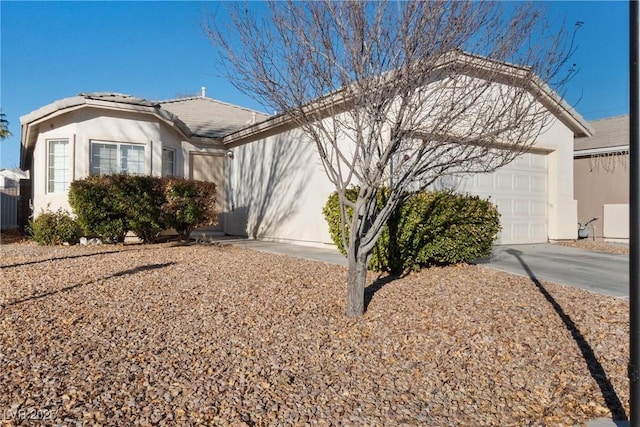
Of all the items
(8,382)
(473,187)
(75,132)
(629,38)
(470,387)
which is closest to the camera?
(629,38)

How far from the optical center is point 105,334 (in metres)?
4.41

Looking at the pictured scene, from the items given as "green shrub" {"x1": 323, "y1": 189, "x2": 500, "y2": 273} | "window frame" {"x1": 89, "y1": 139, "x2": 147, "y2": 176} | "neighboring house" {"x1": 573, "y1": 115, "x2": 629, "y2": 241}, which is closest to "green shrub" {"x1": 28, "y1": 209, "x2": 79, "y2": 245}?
"window frame" {"x1": 89, "y1": 139, "x2": 147, "y2": 176}

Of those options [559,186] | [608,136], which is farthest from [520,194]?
[608,136]

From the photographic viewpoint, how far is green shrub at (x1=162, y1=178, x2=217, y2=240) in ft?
34.9

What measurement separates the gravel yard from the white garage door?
492cm

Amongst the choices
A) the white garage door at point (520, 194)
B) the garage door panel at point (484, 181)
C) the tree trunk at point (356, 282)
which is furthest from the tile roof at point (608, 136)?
the tree trunk at point (356, 282)

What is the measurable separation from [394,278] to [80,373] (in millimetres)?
4758

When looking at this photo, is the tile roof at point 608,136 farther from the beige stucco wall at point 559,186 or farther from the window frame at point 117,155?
the window frame at point 117,155

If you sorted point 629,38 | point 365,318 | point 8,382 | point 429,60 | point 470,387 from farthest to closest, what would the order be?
point 365,318 → point 429,60 → point 470,387 → point 8,382 → point 629,38

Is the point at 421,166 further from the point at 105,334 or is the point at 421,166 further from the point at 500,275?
the point at 105,334

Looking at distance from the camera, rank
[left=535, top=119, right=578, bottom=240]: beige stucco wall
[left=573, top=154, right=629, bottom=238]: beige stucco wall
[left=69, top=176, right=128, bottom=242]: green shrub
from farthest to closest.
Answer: [left=573, top=154, right=629, bottom=238]: beige stucco wall
[left=535, top=119, right=578, bottom=240]: beige stucco wall
[left=69, top=176, right=128, bottom=242]: green shrub

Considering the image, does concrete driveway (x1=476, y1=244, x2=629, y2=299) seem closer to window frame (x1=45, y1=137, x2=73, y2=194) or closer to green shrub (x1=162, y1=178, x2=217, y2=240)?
green shrub (x1=162, y1=178, x2=217, y2=240)

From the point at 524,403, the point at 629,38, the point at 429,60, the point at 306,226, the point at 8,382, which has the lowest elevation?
the point at 524,403

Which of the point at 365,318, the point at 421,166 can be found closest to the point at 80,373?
the point at 365,318
